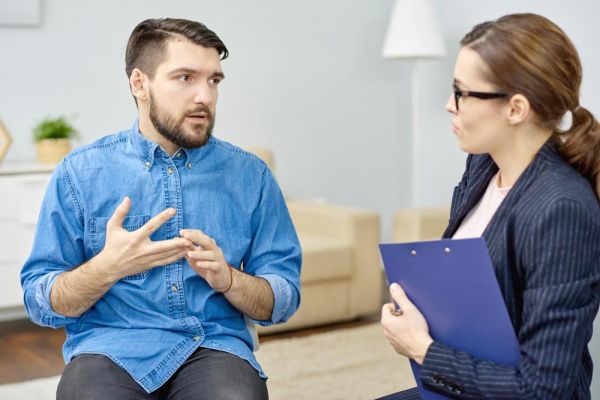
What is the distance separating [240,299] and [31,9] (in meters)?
2.96

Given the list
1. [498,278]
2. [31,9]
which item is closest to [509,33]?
[498,278]

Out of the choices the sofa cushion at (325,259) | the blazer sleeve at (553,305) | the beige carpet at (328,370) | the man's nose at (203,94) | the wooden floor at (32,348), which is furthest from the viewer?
the sofa cushion at (325,259)

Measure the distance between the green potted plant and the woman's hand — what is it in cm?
304

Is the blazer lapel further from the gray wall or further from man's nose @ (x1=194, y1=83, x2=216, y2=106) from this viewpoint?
the gray wall

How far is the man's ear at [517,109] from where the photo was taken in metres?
1.45

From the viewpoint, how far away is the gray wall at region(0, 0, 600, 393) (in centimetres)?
446

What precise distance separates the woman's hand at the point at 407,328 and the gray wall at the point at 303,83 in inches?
130

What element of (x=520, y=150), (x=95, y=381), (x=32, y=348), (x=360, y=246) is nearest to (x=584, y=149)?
(x=520, y=150)

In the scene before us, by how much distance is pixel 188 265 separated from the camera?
1.89 metres

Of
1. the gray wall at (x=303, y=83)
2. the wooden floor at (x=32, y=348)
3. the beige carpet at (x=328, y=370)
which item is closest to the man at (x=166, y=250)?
the beige carpet at (x=328, y=370)

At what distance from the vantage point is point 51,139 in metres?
4.26

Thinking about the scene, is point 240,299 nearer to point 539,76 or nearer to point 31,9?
point 539,76

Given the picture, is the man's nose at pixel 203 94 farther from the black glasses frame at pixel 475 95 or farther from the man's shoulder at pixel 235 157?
the black glasses frame at pixel 475 95

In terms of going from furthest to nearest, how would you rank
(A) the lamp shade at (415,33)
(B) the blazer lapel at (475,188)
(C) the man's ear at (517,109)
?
1. (A) the lamp shade at (415,33)
2. (B) the blazer lapel at (475,188)
3. (C) the man's ear at (517,109)
